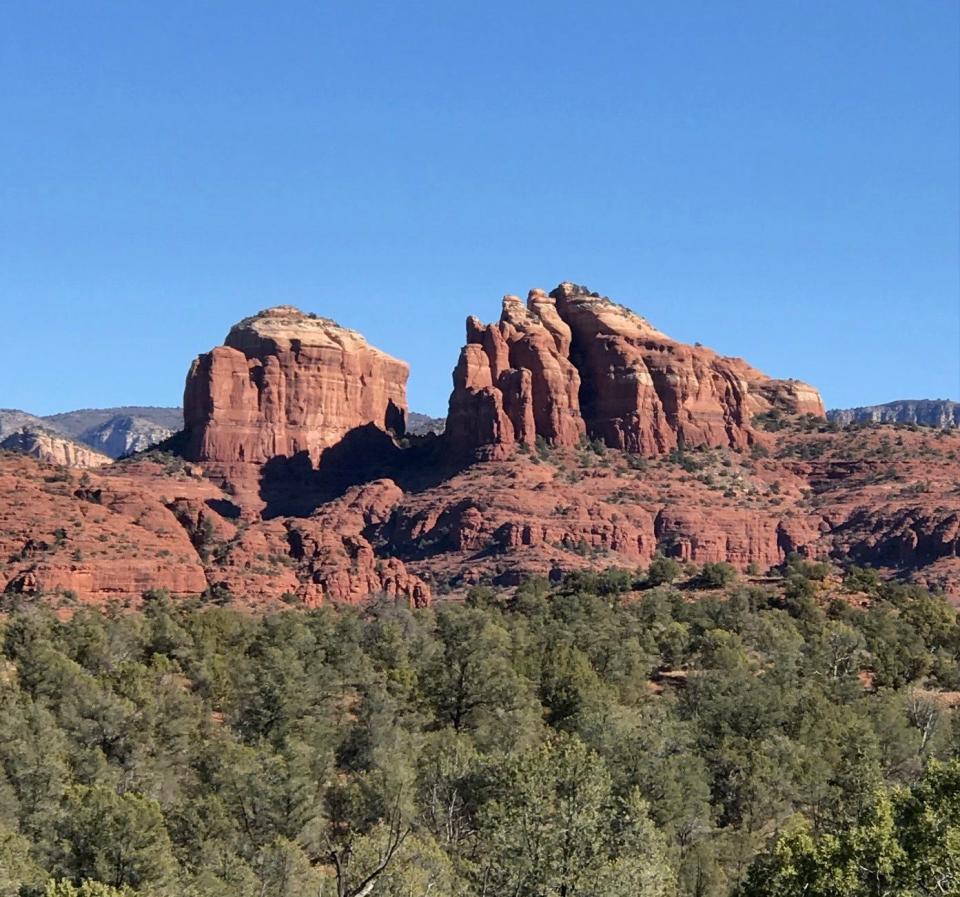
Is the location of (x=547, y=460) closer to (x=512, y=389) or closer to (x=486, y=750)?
(x=512, y=389)

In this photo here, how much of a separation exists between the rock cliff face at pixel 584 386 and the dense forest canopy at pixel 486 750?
56.8 m

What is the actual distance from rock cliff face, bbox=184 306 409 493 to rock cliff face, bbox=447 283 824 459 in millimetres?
15157

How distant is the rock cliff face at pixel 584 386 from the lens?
170125 millimetres

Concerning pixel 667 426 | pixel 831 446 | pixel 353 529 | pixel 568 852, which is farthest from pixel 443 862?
pixel 831 446

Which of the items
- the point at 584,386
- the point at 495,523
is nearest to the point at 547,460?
the point at 584,386

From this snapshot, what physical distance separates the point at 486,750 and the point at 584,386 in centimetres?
11546

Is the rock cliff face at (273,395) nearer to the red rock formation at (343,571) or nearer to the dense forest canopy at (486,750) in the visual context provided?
the red rock formation at (343,571)

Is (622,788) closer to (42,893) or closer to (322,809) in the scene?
(322,809)

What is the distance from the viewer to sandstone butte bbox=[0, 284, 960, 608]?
6083 inches

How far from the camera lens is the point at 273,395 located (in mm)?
178500

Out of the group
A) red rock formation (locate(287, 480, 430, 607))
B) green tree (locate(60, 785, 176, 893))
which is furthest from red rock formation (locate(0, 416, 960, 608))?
green tree (locate(60, 785, 176, 893))

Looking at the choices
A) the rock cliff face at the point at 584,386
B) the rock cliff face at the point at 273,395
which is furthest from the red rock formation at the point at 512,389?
the rock cliff face at the point at 273,395

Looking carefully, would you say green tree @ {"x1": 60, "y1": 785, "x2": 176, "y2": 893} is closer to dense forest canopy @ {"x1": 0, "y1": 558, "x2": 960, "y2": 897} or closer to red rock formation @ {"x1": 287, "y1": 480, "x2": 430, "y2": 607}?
dense forest canopy @ {"x1": 0, "y1": 558, "x2": 960, "y2": 897}

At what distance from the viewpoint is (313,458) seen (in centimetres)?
17925
